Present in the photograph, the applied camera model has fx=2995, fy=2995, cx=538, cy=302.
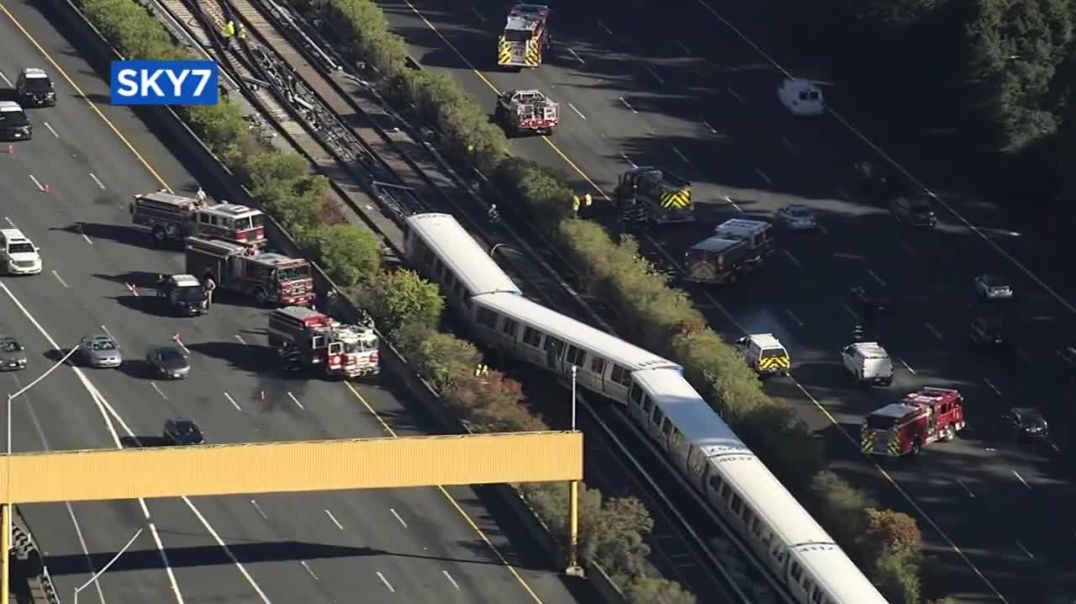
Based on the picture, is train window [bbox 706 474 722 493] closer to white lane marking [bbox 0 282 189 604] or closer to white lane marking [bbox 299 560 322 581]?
white lane marking [bbox 299 560 322 581]

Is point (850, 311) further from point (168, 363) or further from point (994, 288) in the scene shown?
point (168, 363)

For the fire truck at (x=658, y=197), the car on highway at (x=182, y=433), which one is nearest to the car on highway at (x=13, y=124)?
the fire truck at (x=658, y=197)

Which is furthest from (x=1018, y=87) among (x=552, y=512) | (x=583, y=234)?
(x=552, y=512)

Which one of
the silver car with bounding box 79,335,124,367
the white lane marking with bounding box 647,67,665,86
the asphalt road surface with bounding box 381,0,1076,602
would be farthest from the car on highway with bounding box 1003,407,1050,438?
the white lane marking with bounding box 647,67,665,86

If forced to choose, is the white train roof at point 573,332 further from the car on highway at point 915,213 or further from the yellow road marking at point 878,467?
the car on highway at point 915,213

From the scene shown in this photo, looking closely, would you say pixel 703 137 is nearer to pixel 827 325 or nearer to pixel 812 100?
pixel 812 100
